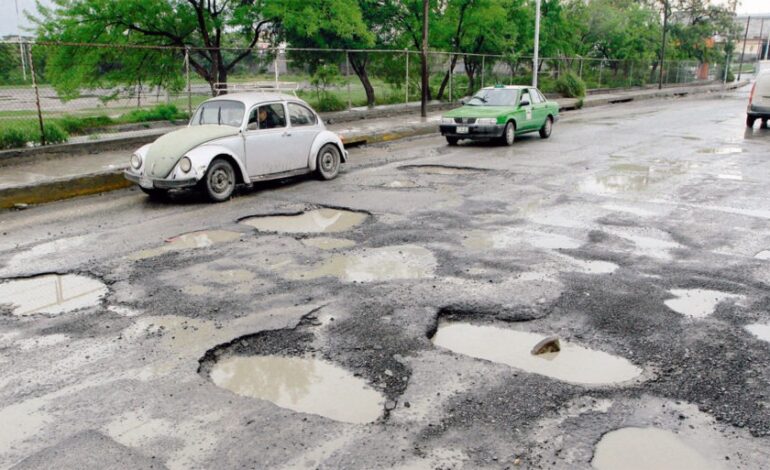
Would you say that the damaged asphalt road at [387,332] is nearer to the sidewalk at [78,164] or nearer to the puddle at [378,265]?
the puddle at [378,265]

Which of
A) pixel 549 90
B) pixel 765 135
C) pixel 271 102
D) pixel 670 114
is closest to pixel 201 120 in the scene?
pixel 271 102

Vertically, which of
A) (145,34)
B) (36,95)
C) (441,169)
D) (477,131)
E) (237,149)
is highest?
(145,34)

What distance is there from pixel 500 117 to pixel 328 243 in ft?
31.6

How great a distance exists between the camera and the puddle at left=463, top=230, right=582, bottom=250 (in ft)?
24.4

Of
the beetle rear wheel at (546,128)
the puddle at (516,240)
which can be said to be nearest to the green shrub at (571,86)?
the beetle rear wheel at (546,128)

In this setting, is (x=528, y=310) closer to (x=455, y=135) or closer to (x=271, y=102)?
(x=271, y=102)

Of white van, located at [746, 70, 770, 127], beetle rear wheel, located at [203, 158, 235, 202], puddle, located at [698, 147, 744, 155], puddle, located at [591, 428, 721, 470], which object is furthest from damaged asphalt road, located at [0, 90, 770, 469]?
white van, located at [746, 70, 770, 127]

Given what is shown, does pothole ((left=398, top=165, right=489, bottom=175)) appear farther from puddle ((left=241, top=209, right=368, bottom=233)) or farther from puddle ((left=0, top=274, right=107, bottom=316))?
puddle ((left=0, top=274, right=107, bottom=316))

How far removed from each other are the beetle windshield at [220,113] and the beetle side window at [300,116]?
0.96 meters

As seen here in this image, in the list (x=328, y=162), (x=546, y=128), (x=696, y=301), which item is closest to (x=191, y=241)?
(x=328, y=162)

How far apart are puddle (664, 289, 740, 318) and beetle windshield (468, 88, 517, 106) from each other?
11642mm

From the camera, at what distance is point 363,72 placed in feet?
75.6

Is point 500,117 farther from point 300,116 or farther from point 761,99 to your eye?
point 761,99

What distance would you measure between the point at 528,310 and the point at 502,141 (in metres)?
11.8
